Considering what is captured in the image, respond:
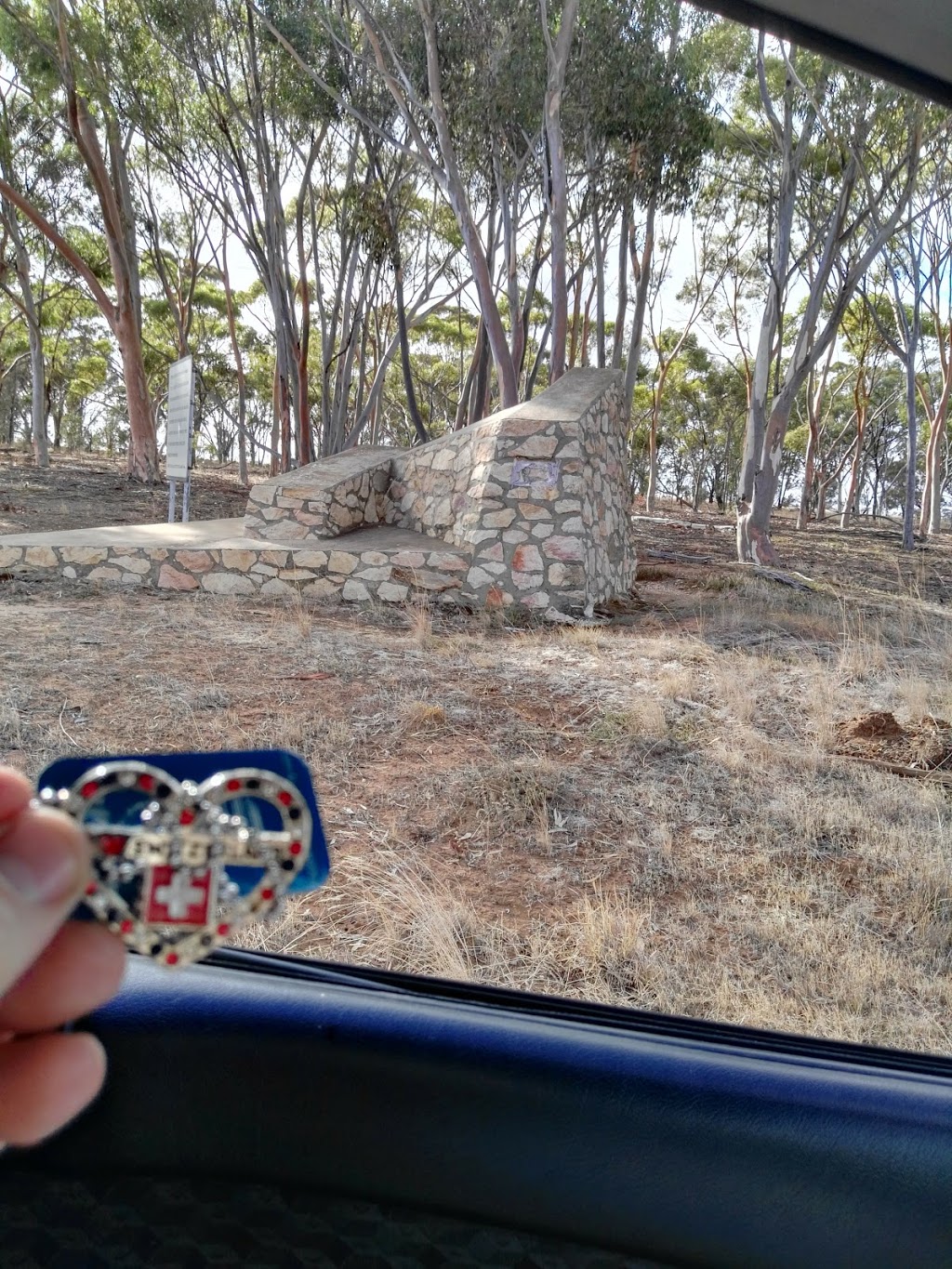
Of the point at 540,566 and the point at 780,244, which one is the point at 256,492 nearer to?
the point at 540,566

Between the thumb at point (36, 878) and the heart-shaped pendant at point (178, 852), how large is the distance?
0.03 ft

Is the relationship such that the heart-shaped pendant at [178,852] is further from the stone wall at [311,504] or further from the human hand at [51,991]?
the stone wall at [311,504]

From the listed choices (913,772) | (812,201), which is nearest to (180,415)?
(913,772)

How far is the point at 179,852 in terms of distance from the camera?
0.98ft

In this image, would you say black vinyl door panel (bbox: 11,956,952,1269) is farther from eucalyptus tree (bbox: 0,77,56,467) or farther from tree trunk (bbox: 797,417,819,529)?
tree trunk (bbox: 797,417,819,529)

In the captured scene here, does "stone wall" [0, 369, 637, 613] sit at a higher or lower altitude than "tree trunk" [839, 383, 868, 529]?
lower

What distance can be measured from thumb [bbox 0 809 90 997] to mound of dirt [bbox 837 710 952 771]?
2.83m

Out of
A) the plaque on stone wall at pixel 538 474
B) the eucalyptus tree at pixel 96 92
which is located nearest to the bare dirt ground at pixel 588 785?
the plaque on stone wall at pixel 538 474

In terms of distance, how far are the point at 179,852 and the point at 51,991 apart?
0.10m

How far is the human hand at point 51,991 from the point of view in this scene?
11.9 inches

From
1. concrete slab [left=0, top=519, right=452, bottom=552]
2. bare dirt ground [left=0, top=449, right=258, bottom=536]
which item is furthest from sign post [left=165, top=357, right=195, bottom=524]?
bare dirt ground [left=0, top=449, right=258, bottom=536]

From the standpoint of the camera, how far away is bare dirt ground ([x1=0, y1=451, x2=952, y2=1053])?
5.01ft

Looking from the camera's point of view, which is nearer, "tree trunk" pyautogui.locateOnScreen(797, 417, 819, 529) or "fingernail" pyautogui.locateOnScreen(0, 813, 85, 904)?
"fingernail" pyautogui.locateOnScreen(0, 813, 85, 904)

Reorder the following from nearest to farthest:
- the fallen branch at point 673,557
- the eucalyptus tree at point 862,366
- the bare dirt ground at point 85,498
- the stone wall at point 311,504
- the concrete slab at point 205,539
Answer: the concrete slab at point 205,539
the stone wall at point 311,504
the bare dirt ground at point 85,498
the fallen branch at point 673,557
the eucalyptus tree at point 862,366
